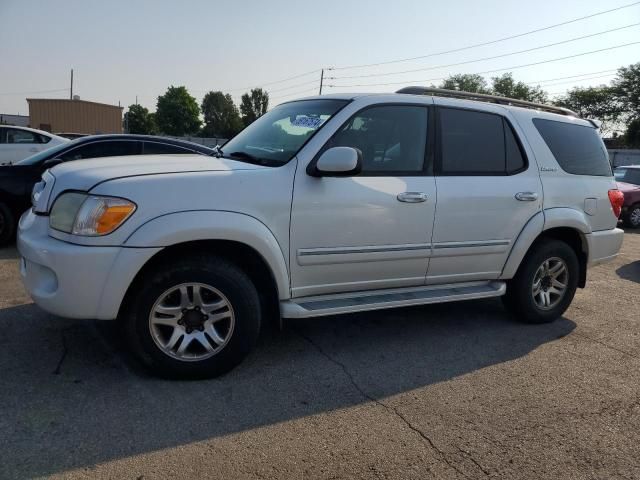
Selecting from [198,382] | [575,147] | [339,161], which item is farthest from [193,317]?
[575,147]

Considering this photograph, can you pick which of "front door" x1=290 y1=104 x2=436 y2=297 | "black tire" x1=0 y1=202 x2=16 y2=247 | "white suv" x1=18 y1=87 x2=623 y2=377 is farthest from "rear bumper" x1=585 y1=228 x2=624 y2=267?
"black tire" x1=0 y1=202 x2=16 y2=247

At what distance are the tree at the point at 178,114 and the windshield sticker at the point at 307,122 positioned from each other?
86.5 m

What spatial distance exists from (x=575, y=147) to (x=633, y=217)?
944cm

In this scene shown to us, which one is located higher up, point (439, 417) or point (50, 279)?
point (50, 279)

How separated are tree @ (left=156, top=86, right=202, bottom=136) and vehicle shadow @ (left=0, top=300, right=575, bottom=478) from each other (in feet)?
284

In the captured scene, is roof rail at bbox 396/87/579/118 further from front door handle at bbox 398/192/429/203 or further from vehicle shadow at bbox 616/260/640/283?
vehicle shadow at bbox 616/260/640/283

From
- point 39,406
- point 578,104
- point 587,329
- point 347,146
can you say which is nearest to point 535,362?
point 587,329

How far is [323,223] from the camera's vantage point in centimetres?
362

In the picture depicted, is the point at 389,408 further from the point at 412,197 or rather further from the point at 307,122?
the point at 307,122

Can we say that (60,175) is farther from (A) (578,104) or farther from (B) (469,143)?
(A) (578,104)

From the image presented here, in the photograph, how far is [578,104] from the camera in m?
70.0

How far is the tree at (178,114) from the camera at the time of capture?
8662 centimetres

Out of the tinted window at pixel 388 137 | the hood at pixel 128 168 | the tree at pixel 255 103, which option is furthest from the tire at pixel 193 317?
the tree at pixel 255 103

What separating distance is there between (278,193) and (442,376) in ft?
5.53
